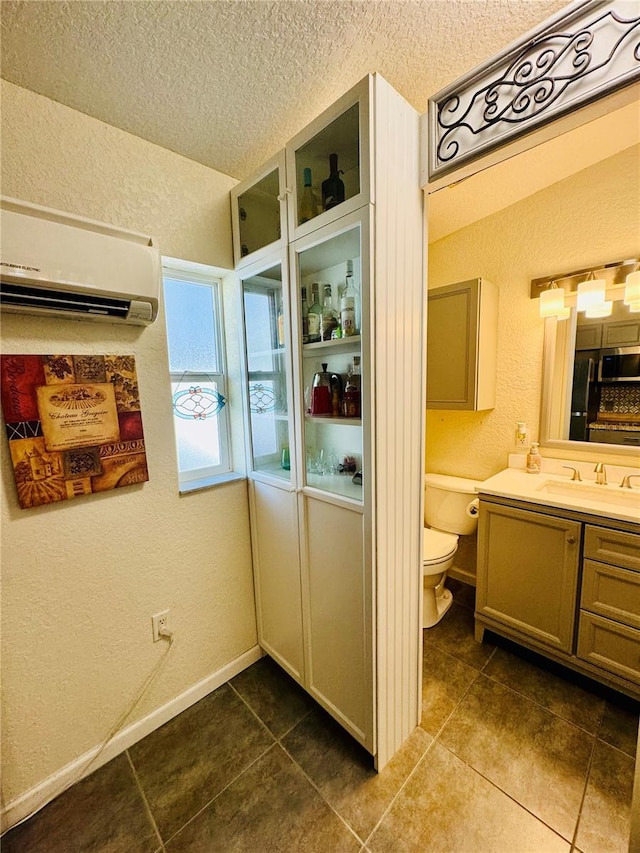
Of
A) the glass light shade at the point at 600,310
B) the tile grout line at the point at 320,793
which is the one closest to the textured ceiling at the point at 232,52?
the glass light shade at the point at 600,310

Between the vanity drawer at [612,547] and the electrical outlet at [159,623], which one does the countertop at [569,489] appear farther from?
the electrical outlet at [159,623]

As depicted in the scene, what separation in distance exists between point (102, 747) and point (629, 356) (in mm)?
2914

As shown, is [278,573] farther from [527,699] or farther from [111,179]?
[111,179]

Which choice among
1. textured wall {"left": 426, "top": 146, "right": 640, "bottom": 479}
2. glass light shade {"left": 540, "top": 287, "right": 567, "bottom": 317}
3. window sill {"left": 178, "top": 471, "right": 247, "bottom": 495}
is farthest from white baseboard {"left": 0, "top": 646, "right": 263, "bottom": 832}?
glass light shade {"left": 540, "top": 287, "right": 567, "bottom": 317}

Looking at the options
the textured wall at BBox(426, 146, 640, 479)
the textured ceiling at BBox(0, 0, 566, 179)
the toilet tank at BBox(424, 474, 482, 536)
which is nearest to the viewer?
the textured ceiling at BBox(0, 0, 566, 179)

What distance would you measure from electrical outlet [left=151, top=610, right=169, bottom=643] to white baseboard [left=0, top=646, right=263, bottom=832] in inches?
12.9

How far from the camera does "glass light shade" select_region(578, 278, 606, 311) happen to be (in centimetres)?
169

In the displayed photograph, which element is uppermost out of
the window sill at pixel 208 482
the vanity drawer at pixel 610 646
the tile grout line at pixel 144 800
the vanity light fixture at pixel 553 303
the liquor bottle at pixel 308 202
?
the liquor bottle at pixel 308 202

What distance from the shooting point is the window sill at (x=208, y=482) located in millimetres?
1500

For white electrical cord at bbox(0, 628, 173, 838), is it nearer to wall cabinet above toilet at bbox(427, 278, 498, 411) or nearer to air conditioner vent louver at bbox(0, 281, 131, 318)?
air conditioner vent louver at bbox(0, 281, 131, 318)

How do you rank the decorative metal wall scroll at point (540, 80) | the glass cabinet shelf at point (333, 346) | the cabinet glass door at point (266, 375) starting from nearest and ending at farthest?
the decorative metal wall scroll at point (540, 80) < the glass cabinet shelf at point (333, 346) < the cabinet glass door at point (266, 375)

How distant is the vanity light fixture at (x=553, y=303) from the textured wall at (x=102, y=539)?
1687 mm

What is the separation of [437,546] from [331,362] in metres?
1.27

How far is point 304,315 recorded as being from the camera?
54.0 inches
